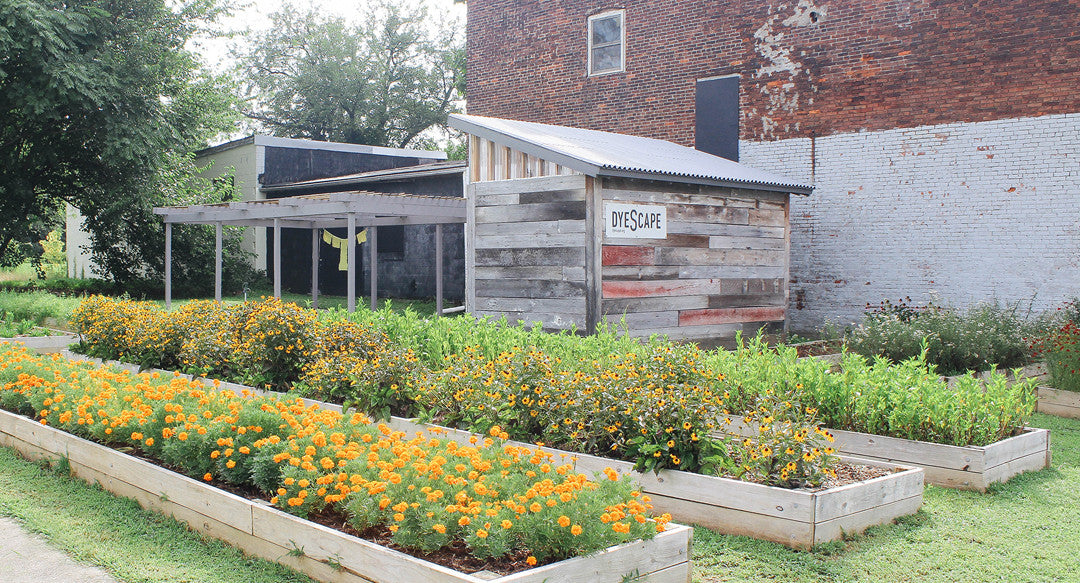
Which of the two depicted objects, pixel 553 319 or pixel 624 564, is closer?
pixel 624 564

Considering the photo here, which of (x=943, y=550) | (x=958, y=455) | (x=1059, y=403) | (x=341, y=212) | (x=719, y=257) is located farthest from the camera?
(x=341, y=212)

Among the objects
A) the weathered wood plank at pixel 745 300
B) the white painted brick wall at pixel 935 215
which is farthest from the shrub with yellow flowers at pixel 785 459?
the white painted brick wall at pixel 935 215

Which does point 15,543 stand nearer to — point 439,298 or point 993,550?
point 993,550

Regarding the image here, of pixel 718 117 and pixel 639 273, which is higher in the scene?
pixel 718 117

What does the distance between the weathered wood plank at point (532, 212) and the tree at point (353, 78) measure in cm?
3308

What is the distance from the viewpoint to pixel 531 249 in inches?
427

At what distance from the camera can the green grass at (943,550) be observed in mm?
4105

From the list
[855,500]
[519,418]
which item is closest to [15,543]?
[519,418]

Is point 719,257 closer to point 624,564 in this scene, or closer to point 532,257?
point 532,257

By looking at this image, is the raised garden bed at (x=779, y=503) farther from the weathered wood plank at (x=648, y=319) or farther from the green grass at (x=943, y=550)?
the weathered wood plank at (x=648, y=319)

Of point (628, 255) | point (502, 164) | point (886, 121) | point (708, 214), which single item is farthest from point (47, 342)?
point (886, 121)

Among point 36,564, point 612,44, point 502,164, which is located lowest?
point 36,564

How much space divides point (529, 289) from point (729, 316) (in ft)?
10.1

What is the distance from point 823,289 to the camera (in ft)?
48.7
